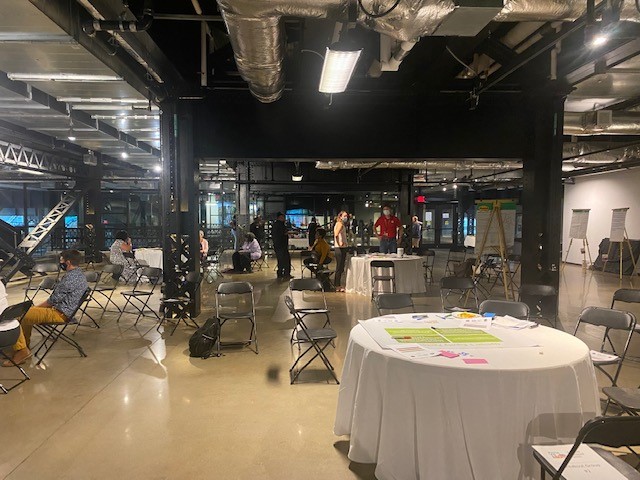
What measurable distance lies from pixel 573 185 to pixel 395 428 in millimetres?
15861

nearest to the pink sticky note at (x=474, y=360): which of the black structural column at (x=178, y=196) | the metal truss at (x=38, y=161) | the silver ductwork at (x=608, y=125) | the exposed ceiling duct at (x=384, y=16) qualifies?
the exposed ceiling duct at (x=384, y=16)

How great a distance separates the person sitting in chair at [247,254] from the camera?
1188 centimetres

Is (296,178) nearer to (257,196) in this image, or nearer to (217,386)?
(257,196)

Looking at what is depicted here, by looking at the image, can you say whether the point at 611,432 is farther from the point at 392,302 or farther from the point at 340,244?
the point at 340,244

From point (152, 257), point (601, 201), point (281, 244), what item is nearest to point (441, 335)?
point (281, 244)

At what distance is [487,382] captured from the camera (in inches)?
85.0

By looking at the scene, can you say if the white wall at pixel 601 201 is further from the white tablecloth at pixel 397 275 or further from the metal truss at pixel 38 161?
the metal truss at pixel 38 161

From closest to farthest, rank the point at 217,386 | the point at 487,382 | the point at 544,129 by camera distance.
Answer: the point at 487,382 < the point at 217,386 < the point at 544,129

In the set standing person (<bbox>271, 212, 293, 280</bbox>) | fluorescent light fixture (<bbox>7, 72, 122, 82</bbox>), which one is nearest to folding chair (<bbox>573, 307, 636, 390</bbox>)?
fluorescent light fixture (<bbox>7, 72, 122, 82</bbox>)

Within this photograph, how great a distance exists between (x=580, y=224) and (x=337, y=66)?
11226 millimetres

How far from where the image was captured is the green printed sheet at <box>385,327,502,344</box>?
275 cm

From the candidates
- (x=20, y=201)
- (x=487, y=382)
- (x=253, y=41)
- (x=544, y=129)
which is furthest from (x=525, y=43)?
(x=20, y=201)

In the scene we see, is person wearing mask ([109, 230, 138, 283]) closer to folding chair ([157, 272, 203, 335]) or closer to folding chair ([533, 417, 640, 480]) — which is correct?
folding chair ([157, 272, 203, 335])

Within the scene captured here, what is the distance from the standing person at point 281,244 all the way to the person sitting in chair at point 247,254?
0.98 meters
